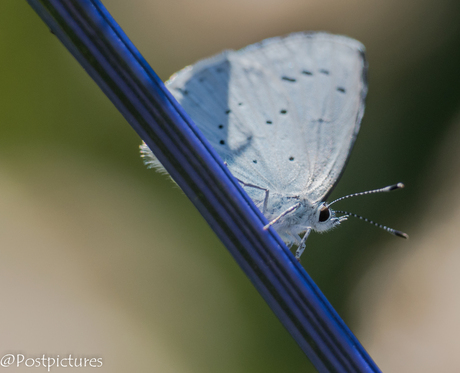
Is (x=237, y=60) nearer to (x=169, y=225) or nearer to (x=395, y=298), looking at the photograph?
(x=169, y=225)

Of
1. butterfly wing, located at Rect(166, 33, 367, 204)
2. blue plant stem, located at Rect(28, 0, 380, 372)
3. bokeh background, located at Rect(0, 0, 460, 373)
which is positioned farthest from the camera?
bokeh background, located at Rect(0, 0, 460, 373)

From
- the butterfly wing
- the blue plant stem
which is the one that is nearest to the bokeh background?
the butterfly wing

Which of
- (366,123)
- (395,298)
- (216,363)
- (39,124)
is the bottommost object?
(395,298)

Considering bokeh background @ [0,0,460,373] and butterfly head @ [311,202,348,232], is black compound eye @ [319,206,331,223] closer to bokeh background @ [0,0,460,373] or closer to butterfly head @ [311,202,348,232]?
butterfly head @ [311,202,348,232]

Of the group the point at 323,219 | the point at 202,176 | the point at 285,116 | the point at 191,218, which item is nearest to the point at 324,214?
the point at 323,219

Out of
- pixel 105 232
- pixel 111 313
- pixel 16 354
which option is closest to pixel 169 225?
pixel 105 232

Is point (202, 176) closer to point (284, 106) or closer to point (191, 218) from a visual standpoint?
point (284, 106)
